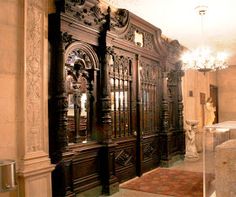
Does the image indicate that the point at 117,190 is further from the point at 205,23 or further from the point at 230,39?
the point at 230,39

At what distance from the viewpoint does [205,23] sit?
5957mm

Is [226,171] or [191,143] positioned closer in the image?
[226,171]

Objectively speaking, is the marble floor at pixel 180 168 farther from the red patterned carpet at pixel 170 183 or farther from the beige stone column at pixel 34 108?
the beige stone column at pixel 34 108

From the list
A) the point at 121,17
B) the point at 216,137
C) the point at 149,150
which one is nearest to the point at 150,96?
the point at 149,150

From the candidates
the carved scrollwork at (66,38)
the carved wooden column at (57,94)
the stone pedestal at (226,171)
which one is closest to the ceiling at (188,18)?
the carved scrollwork at (66,38)

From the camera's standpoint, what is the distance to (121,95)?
5082 mm

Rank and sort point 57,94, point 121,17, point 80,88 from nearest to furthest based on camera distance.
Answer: point 57,94
point 80,88
point 121,17

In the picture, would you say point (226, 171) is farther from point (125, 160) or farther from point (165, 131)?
point (165, 131)

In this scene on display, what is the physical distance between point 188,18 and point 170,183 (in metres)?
3.25

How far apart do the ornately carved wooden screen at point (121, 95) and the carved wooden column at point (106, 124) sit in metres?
0.36

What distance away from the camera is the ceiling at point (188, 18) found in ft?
15.9

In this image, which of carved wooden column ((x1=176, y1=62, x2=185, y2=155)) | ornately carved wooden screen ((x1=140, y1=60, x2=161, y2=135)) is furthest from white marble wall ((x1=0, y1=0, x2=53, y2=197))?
carved wooden column ((x1=176, y1=62, x2=185, y2=155))

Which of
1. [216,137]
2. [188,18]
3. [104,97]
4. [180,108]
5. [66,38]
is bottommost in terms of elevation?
[216,137]

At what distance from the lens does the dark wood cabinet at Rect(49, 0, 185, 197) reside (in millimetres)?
3643
